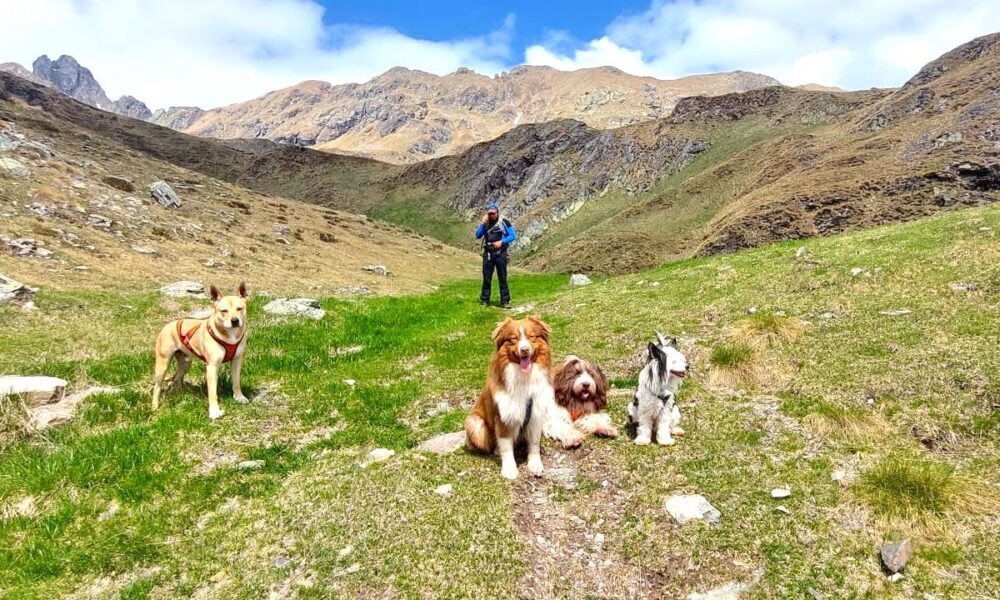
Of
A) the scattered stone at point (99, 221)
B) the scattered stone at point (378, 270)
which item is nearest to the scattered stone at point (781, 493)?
the scattered stone at point (99, 221)

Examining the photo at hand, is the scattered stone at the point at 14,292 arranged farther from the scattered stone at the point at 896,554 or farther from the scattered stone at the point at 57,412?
the scattered stone at the point at 896,554

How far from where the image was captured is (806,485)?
253 inches

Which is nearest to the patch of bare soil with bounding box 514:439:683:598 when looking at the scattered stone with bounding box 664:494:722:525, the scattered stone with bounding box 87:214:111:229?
the scattered stone with bounding box 664:494:722:525

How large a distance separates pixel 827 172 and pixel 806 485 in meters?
57.7

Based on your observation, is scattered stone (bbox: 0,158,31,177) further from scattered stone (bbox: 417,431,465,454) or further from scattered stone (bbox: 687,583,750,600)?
scattered stone (bbox: 687,583,750,600)

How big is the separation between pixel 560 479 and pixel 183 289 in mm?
20023

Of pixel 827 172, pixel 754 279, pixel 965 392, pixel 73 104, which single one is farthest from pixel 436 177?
pixel 965 392

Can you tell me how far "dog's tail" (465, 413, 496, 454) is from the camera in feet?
25.7

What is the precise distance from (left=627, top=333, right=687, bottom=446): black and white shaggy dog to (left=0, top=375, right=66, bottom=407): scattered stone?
35.1 feet

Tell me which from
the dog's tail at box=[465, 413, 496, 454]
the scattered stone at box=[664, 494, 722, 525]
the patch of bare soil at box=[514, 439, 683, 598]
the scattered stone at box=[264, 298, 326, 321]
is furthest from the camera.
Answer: the scattered stone at box=[264, 298, 326, 321]

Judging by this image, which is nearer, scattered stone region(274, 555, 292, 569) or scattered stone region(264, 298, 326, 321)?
scattered stone region(274, 555, 292, 569)

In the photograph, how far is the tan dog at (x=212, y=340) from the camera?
9250 mm

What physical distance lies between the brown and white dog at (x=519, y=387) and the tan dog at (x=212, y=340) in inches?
211

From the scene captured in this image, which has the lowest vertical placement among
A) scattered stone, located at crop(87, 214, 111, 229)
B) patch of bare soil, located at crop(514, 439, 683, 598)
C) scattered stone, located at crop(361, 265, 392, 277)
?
patch of bare soil, located at crop(514, 439, 683, 598)
